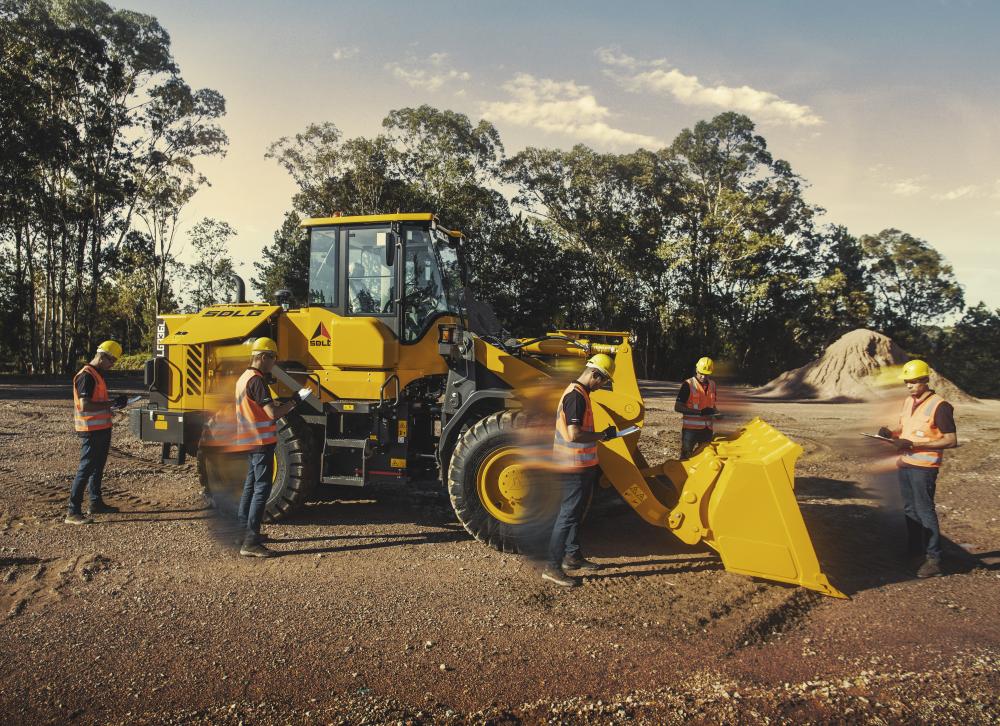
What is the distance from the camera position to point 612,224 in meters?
31.3

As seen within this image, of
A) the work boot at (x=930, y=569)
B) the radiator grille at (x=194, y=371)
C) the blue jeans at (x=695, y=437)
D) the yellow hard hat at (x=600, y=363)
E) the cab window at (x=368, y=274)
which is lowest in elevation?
the work boot at (x=930, y=569)

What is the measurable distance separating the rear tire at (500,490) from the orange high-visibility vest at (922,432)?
9.78 feet

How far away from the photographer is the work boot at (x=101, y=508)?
6.41 metres

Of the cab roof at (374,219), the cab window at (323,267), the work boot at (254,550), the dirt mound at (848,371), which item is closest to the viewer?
the work boot at (254,550)

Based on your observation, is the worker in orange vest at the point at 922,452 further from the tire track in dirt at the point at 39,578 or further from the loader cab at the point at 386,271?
the tire track in dirt at the point at 39,578

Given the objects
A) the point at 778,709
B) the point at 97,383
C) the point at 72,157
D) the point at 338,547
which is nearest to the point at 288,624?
the point at 338,547

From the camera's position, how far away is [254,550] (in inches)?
212

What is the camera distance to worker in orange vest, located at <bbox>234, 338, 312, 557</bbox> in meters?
5.38

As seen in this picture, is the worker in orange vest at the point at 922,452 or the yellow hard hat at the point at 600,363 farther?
the worker in orange vest at the point at 922,452

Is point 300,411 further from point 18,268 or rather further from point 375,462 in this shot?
point 18,268

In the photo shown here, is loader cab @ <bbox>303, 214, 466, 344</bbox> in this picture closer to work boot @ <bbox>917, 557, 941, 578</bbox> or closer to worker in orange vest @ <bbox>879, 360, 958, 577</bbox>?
worker in orange vest @ <bbox>879, 360, 958, 577</bbox>

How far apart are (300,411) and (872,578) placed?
17.0 ft

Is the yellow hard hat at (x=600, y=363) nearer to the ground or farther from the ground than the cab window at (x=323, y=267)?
nearer to the ground

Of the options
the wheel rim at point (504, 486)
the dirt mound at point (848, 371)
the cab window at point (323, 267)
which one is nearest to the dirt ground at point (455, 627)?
the wheel rim at point (504, 486)
